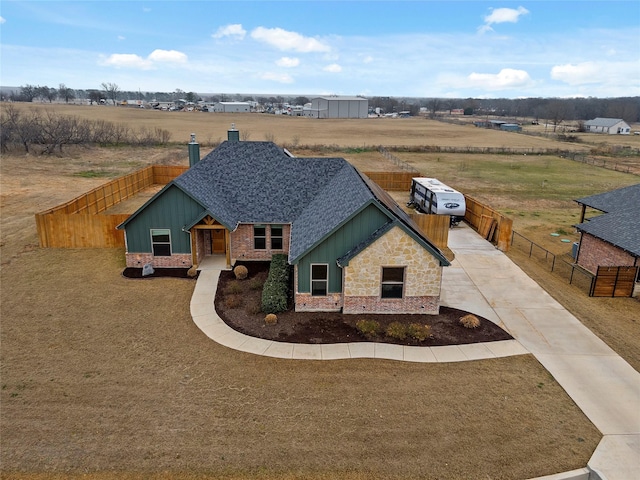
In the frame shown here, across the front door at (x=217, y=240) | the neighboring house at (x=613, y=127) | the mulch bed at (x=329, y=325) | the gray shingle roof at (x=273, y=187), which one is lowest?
the mulch bed at (x=329, y=325)

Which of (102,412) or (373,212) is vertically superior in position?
(373,212)

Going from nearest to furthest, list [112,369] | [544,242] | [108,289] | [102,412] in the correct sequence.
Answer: [102,412] → [112,369] → [108,289] → [544,242]

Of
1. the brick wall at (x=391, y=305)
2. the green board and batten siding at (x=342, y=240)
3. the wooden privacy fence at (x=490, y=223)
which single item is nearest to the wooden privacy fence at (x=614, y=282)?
the wooden privacy fence at (x=490, y=223)

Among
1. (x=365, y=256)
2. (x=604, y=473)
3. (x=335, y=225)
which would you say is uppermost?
(x=335, y=225)

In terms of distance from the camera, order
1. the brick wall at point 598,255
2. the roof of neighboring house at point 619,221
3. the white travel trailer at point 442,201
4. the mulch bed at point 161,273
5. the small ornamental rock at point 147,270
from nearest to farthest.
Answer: the roof of neighboring house at point 619,221 < the brick wall at point 598,255 < the small ornamental rock at point 147,270 < the mulch bed at point 161,273 < the white travel trailer at point 442,201

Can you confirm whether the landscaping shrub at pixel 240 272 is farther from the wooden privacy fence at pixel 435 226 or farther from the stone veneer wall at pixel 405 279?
the wooden privacy fence at pixel 435 226

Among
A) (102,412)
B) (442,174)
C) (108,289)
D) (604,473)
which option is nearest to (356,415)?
(604,473)

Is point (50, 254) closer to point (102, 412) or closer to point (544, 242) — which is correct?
point (102, 412)

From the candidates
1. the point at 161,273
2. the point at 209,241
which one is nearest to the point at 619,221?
the point at 209,241
